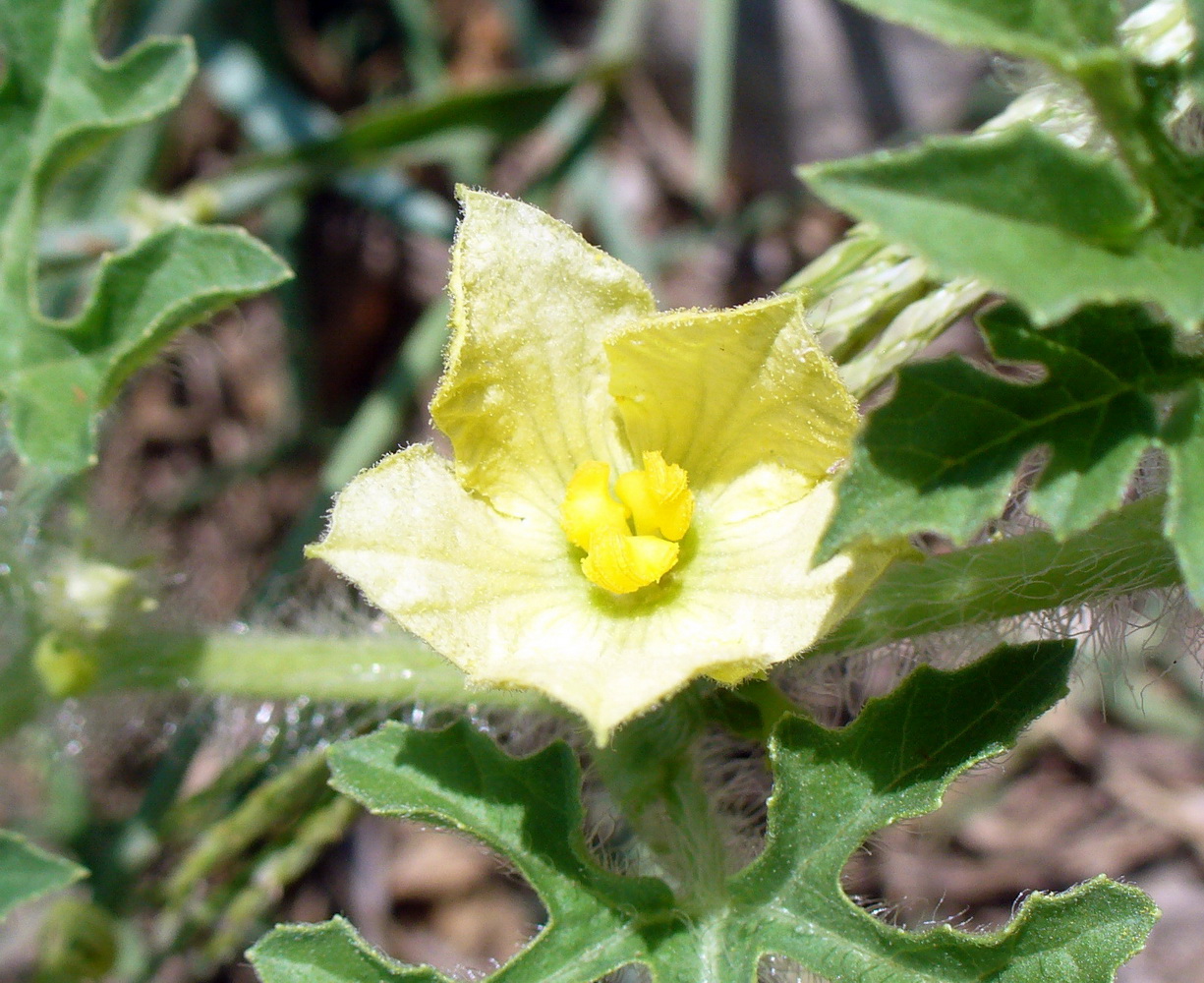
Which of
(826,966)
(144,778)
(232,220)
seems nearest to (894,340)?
(826,966)

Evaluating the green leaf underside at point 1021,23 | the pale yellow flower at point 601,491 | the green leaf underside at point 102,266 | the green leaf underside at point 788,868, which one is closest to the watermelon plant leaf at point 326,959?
the green leaf underside at point 788,868

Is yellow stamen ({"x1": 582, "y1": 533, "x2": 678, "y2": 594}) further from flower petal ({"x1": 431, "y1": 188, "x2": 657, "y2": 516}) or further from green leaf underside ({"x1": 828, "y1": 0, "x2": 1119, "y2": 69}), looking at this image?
green leaf underside ({"x1": 828, "y1": 0, "x2": 1119, "y2": 69})

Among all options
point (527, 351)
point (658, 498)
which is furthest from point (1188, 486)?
point (527, 351)

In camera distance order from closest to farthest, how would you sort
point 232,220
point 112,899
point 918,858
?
1. point 112,899
2. point 232,220
3. point 918,858

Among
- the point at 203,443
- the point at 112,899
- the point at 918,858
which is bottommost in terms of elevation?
the point at 918,858

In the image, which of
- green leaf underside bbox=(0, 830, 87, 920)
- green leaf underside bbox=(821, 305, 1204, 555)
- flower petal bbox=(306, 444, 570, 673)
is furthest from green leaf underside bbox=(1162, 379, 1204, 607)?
green leaf underside bbox=(0, 830, 87, 920)

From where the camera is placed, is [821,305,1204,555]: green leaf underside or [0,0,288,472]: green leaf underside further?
[0,0,288,472]: green leaf underside

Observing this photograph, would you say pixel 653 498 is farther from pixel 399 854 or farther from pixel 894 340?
pixel 399 854

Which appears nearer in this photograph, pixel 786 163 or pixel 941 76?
pixel 941 76
